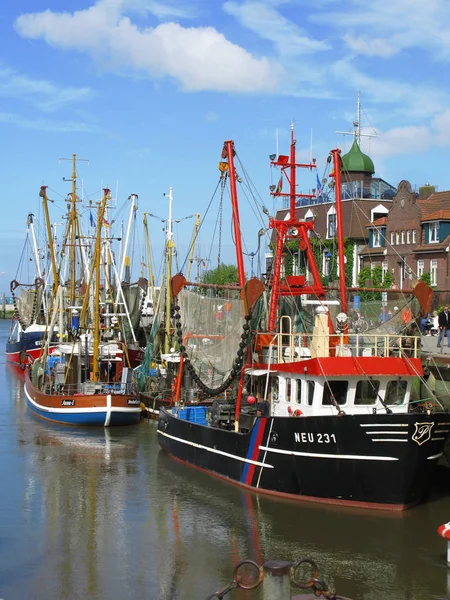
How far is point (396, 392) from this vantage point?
2572cm

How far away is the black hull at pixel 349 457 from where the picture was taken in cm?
2345

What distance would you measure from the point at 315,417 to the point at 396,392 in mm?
2899

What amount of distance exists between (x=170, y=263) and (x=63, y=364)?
9.43m

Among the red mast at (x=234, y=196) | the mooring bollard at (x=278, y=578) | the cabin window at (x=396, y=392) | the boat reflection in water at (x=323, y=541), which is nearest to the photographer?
the mooring bollard at (x=278, y=578)

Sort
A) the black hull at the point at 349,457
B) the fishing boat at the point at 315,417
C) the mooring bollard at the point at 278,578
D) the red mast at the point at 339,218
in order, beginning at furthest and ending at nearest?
the red mast at the point at 339,218, the fishing boat at the point at 315,417, the black hull at the point at 349,457, the mooring bollard at the point at 278,578

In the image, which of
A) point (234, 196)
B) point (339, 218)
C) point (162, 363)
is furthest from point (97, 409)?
point (339, 218)

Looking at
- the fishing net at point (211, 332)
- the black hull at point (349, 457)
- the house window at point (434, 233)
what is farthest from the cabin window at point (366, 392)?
the house window at point (434, 233)

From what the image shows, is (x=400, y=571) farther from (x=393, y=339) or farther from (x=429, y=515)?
(x=393, y=339)

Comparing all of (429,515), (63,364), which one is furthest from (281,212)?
(429,515)

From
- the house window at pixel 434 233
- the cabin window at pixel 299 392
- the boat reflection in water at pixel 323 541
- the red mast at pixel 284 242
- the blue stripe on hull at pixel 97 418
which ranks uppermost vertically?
the house window at pixel 434 233

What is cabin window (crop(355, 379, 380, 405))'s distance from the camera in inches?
998

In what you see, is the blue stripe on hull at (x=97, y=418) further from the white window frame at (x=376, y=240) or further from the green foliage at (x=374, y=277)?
the white window frame at (x=376, y=240)

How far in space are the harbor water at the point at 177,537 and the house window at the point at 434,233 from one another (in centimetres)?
3613

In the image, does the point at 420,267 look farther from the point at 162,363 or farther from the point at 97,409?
the point at 97,409
